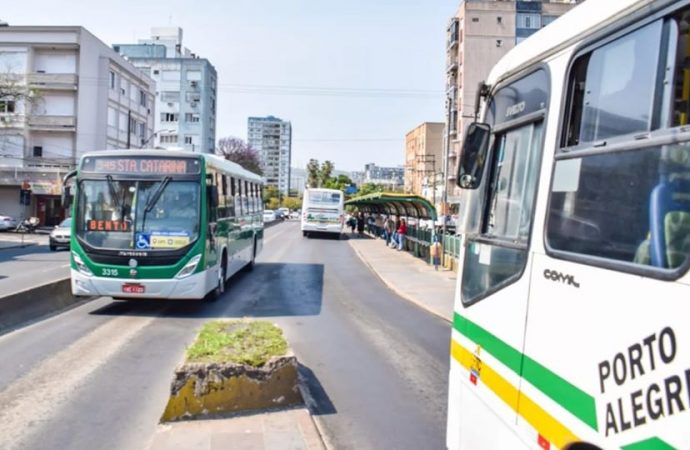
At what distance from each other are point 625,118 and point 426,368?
233 inches

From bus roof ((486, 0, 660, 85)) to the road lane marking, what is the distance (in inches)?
191

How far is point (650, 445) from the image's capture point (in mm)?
1976

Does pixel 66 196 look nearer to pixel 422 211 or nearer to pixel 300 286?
A: pixel 300 286

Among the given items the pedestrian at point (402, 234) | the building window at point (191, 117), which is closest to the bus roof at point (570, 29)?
the pedestrian at point (402, 234)

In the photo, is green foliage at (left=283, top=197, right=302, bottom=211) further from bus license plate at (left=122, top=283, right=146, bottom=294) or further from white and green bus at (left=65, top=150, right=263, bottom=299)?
bus license plate at (left=122, top=283, right=146, bottom=294)

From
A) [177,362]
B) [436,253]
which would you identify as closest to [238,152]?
[436,253]

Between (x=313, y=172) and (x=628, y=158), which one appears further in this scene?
(x=313, y=172)

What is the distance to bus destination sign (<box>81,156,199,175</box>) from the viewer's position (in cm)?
1127

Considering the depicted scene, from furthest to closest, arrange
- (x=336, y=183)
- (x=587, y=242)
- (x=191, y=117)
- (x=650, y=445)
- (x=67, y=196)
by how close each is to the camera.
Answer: (x=336, y=183)
(x=191, y=117)
(x=67, y=196)
(x=587, y=242)
(x=650, y=445)

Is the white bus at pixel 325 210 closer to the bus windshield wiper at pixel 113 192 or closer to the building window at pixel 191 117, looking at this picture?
the bus windshield wiper at pixel 113 192

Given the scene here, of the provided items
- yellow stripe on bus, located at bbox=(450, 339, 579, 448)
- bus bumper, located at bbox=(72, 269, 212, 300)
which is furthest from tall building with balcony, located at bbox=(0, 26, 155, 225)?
yellow stripe on bus, located at bbox=(450, 339, 579, 448)

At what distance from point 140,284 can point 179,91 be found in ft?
263

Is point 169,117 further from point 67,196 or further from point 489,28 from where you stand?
point 67,196

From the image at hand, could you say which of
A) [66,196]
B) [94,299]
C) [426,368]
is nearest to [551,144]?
[426,368]
